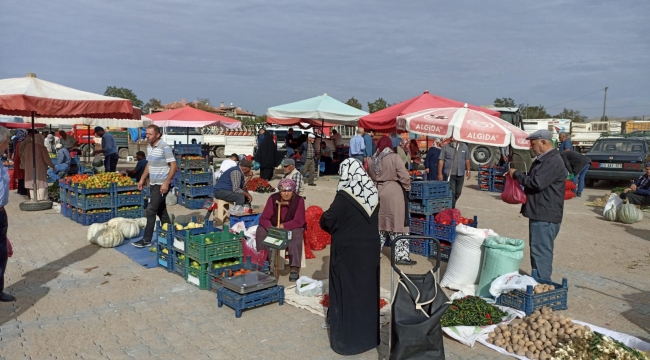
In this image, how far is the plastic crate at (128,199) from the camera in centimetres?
1031

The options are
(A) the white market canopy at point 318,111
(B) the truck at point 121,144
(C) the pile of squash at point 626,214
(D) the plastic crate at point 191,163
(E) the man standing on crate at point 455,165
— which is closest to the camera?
(E) the man standing on crate at point 455,165

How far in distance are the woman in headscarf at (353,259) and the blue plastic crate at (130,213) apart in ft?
23.7

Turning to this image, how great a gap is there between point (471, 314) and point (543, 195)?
5.70ft

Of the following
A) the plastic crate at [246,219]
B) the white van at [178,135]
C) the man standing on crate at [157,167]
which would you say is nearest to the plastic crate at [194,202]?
the plastic crate at [246,219]

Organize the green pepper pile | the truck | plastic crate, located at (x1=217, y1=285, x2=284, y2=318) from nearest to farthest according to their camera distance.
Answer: the green pepper pile → plastic crate, located at (x1=217, y1=285, x2=284, y2=318) → the truck

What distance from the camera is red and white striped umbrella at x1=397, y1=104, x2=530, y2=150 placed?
24.3 feet

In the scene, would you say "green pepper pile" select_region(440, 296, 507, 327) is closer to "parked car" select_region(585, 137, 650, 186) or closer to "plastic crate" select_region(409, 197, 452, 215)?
"plastic crate" select_region(409, 197, 452, 215)

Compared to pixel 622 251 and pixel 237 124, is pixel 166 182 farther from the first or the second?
pixel 237 124

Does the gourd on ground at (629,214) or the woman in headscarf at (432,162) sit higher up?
the woman in headscarf at (432,162)

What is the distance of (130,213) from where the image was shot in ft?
34.3

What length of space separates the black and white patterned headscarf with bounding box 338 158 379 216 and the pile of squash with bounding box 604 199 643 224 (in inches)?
362

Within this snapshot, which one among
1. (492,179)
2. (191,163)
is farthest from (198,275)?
(492,179)

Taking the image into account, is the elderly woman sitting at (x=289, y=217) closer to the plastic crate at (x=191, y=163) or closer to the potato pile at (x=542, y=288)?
the potato pile at (x=542, y=288)

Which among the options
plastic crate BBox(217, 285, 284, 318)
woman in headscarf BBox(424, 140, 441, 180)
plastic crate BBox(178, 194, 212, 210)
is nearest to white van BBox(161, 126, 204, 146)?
plastic crate BBox(178, 194, 212, 210)
